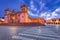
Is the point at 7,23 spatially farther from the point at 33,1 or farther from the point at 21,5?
the point at 33,1

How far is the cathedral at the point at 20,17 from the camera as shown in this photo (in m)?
5.33

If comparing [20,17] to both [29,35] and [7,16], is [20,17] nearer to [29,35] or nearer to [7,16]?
[7,16]

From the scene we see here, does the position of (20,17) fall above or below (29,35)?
above

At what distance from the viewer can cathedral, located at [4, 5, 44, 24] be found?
5.33 metres

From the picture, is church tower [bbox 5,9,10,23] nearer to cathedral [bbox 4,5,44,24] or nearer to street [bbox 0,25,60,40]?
cathedral [bbox 4,5,44,24]

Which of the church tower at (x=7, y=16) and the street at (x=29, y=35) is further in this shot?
the church tower at (x=7, y=16)

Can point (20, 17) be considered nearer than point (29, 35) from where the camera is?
No

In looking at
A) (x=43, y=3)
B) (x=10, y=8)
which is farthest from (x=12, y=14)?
(x=43, y=3)

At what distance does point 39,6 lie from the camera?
5270 millimetres

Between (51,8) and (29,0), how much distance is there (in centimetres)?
96

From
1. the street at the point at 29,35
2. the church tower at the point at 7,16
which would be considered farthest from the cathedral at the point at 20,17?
the street at the point at 29,35

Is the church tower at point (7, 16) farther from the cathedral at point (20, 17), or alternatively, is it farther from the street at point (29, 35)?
the street at point (29, 35)

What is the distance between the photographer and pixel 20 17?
5.31 meters

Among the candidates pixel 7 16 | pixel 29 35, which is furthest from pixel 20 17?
pixel 29 35
